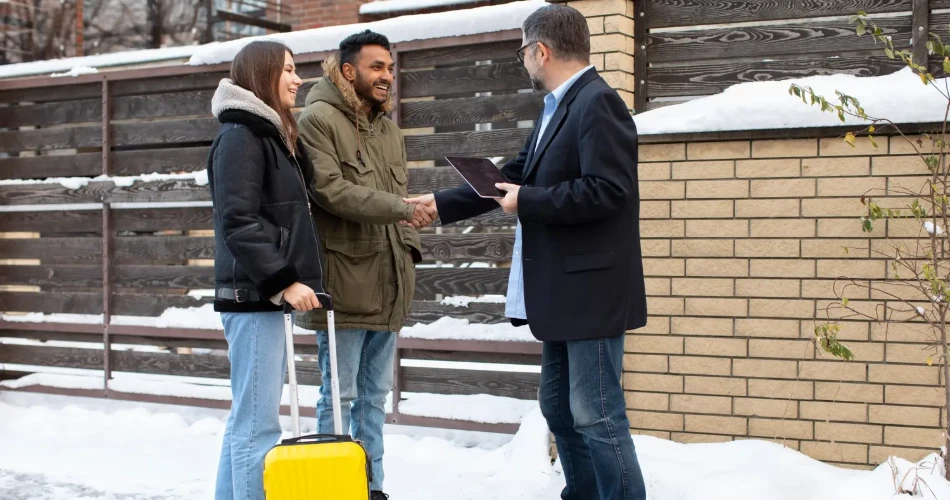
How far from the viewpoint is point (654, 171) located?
4570 mm

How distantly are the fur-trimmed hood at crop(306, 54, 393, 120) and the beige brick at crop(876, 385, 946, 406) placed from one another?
2.56m

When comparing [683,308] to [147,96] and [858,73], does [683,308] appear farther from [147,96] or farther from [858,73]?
[147,96]

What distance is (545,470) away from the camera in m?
4.74

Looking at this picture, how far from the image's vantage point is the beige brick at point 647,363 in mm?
4605

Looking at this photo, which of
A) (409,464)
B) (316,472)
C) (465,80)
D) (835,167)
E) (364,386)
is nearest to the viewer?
(316,472)

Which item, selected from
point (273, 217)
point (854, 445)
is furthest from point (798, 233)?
point (273, 217)

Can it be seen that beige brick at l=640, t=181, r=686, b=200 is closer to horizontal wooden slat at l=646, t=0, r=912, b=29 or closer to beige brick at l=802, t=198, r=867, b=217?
beige brick at l=802, t=198, r=867, b=217

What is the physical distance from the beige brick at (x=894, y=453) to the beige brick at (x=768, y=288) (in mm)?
748

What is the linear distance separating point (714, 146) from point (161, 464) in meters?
3.42

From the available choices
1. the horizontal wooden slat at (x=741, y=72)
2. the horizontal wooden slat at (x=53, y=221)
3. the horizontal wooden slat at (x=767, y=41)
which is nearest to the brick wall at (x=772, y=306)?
the horizontal wooden slat at (x=741, y=72)

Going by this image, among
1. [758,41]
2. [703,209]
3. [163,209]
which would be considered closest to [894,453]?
[703,209]

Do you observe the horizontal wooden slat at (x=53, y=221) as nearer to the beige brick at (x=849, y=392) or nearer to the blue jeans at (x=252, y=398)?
the blue jeans at (x=252, y=398)

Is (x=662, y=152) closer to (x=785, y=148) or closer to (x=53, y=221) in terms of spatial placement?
(x=785, y=148)

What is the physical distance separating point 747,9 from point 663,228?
1.09 metres
